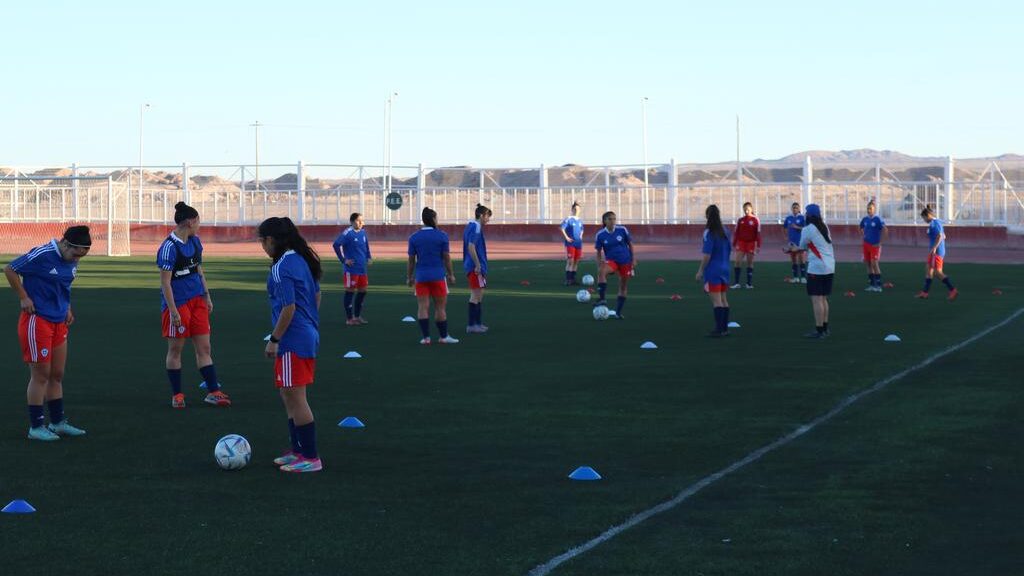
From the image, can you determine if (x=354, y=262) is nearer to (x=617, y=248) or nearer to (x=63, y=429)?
(x=617, y=248)

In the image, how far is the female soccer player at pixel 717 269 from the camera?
64.9 ft

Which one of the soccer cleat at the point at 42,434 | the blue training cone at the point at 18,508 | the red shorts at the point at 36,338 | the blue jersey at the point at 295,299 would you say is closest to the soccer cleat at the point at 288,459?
the blue jersey at the point at 295,299

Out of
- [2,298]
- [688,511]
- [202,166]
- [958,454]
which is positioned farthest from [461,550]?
[202,166]

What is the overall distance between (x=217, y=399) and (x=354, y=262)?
942cm

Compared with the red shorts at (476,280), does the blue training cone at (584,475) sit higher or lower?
lower

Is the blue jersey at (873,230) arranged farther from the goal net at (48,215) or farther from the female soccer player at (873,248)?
the goal net at (48,215)

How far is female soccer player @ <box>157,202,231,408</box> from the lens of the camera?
1299 cm

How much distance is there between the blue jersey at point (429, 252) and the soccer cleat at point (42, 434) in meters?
8.10

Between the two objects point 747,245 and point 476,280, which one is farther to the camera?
point 747,245

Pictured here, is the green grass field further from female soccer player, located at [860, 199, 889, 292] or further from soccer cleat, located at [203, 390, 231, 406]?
female soccer player, located at [860, 199, 889, 292]

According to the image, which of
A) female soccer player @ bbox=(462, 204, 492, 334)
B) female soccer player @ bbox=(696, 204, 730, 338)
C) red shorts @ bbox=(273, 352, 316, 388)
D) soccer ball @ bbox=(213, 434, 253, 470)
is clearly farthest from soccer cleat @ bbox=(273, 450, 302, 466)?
female soccer player @ bbox=(696, 204, 730, 338)

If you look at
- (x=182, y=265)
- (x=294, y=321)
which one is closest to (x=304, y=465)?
(x=294, y=321)

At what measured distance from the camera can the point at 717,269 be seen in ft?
65.7

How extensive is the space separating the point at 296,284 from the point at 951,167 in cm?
5552
